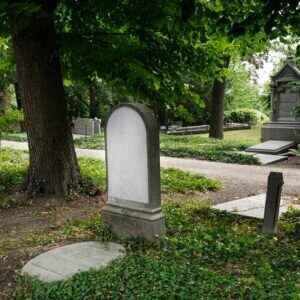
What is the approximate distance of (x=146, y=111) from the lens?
5688 mm

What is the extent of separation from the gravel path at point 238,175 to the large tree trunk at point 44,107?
2.92m

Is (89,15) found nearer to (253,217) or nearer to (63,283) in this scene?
(253,217)

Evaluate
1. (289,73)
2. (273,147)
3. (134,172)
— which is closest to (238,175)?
(273,147)

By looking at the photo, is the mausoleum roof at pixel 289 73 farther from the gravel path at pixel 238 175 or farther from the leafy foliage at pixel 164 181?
the leafy foliage at pixel 164 181

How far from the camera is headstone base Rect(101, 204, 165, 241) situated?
5691 mm

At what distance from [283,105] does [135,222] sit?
15.6m

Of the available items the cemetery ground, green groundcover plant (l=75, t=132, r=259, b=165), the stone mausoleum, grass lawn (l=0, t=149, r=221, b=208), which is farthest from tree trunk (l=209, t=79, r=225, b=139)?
the cemetery ground

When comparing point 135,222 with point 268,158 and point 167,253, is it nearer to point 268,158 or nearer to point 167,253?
point 167,253

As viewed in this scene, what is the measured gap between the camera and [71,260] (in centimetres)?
510

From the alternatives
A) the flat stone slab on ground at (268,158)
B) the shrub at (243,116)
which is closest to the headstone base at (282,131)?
the flat stone slab on ground at (268,158)

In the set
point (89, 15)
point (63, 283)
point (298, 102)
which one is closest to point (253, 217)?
point (63, 283)

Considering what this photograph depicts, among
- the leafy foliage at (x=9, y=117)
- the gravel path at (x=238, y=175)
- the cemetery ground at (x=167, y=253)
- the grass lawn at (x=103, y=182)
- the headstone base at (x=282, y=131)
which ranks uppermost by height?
the leafy foliage at (x=9, y=117)

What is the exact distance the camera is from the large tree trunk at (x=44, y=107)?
26.3 feet

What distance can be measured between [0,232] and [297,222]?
13.5 feet
